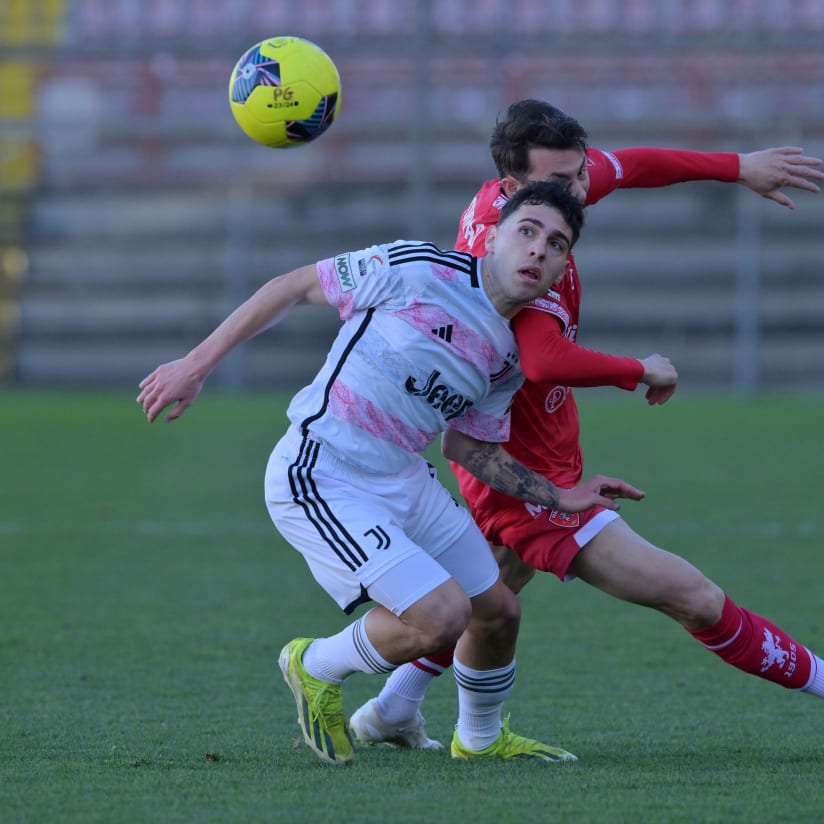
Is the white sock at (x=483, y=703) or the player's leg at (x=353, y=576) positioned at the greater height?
the player's leg at (x=353, y=576)

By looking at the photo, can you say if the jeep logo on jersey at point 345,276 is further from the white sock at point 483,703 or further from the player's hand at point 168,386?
the white sock at point 483,703

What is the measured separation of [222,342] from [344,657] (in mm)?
871

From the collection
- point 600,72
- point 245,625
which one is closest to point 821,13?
point 600,72

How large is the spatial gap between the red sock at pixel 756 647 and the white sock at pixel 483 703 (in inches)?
21.2

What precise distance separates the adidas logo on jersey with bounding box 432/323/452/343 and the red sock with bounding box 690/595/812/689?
1.04 meters

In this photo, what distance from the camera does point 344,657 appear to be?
382 centimetres

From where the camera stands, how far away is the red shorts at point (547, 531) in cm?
395

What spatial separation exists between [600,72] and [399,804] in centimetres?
1620

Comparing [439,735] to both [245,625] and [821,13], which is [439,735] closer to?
[245,625]

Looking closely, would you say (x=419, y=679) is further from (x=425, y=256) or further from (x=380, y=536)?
(x=425, y=256)

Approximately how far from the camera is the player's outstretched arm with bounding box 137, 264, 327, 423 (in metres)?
3.60

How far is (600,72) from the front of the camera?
60.7ft

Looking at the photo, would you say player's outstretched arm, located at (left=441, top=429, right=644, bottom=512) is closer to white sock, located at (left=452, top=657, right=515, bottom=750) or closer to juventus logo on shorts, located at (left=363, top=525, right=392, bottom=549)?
juventus logo on shorts, located at (left=363, top=525, right=392, bottom=549)

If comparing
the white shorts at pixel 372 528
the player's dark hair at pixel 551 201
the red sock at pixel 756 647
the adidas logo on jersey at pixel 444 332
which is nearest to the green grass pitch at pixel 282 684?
the red sock at pixel 756 647
